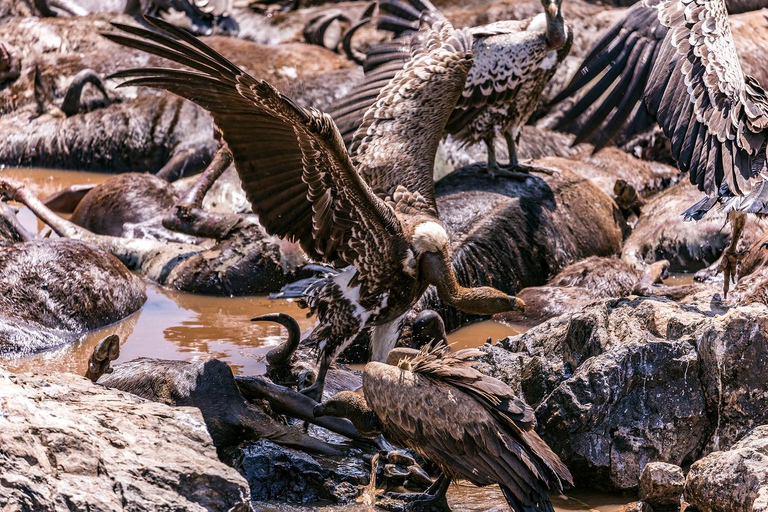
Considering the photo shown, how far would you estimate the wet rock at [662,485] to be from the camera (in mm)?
4281

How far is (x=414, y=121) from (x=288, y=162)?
1.52 metres

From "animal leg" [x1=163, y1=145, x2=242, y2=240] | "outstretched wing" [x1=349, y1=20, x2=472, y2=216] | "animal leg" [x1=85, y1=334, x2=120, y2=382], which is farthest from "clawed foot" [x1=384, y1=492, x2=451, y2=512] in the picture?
"animal leg" [x1=163, y1=145, x2=242, y2=240]

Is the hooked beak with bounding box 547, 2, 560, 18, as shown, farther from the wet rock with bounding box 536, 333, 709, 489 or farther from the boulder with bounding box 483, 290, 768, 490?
the wet rock with bounding box 536, 333, 709, 489

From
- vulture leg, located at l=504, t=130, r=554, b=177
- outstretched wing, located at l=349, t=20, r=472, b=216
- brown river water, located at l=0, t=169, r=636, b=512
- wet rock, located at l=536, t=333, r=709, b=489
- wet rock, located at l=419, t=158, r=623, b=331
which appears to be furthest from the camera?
vulture leg, located at l=504, t=130, r=554, b=177

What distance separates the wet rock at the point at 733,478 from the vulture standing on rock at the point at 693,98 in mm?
1549

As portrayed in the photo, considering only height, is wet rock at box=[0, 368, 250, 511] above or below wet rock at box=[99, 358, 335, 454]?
above

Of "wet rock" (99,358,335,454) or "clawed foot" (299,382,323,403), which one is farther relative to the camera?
"clawed foot" (299,382,323,403)

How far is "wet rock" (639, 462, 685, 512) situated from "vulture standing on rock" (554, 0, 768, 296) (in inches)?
61.5

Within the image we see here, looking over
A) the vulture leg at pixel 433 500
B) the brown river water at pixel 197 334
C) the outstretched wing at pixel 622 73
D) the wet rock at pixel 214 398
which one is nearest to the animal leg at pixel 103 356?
the wet rock at pixel 214 398

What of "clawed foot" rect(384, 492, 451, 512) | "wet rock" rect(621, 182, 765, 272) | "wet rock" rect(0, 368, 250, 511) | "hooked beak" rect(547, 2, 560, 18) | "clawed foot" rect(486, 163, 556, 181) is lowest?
"wet rock" rect(621, 182, 765, 272)

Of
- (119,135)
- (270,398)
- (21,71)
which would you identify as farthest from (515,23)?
(21,71)

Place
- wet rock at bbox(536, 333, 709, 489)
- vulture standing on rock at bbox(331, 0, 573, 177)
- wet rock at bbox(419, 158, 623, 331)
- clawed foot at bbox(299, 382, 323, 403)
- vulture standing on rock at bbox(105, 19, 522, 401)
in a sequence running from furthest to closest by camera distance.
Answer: vulture standing on rock at bbox(331, 0, 573, 177), wet rock at bbox(419, 158, 623, 331), clawed foot at bbox(299, 382, 323, 403), vulture standing on rock at bbox(105, 19, 522, 401), wet rock at bbox(536, 333, 709, 489)

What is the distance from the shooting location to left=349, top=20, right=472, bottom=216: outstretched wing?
20.4 feet

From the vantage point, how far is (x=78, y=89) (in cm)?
1259
